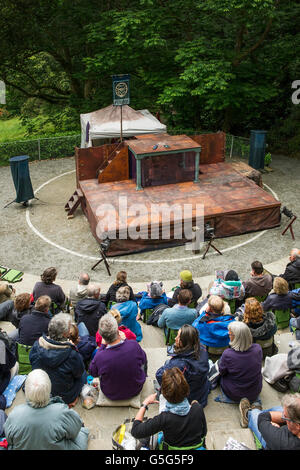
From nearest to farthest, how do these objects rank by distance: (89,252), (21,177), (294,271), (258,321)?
(258,321) < (294,271) < (89,252) < (21,177)

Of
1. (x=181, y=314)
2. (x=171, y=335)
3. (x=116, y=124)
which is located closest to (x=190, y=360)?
(x=181, y=314)

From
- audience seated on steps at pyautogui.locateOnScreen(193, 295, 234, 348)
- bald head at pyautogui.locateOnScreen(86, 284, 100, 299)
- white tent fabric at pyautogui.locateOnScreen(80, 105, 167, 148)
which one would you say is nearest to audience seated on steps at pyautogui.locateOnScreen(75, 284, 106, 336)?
bald head at pyautogui.locateOnScreen(86, 284, 100, 299)

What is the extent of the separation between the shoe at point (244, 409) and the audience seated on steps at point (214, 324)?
3.40ft

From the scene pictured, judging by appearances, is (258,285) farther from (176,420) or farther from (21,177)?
(21,177)

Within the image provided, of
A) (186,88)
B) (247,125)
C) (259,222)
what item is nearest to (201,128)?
(247,125)

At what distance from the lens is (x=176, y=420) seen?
4.25 m

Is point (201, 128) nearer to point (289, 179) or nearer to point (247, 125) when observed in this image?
point (247, 125)

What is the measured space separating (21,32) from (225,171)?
11318mm

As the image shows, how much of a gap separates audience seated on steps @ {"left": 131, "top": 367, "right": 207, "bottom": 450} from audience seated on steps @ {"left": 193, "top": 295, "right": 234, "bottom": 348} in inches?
77.3

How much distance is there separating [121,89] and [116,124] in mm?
1487

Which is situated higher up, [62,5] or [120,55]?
[62,5]

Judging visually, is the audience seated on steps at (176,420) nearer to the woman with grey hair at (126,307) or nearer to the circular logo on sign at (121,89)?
the woman with grey hair at (126,307)

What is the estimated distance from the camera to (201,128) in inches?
872

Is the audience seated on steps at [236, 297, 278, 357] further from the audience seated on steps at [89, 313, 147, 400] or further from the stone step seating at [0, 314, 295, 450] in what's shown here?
the audience seated on steps at [89, 313, 147, 400]
